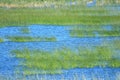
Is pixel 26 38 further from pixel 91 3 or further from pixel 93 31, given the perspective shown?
pixel 91 3

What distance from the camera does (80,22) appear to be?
39719mm

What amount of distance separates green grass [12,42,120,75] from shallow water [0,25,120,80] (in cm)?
61

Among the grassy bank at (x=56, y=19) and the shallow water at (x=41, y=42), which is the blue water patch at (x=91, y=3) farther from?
the shallow water at (x=41, y=42)

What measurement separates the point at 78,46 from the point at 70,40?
11.0 ft

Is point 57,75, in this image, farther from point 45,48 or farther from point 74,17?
point 74,17

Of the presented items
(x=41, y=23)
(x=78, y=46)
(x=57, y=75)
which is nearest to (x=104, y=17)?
(x=41, y=23)

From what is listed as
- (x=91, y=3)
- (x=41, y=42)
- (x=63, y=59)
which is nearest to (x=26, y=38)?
(x=41, y=42)

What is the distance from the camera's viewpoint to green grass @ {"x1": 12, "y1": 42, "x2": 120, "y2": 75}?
2045 cm

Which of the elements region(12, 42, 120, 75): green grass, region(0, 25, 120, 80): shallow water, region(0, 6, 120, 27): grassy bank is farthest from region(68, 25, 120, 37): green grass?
region(12, 42, 120, 75): green grass

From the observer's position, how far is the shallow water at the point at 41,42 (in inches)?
869

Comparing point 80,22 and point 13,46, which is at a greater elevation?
point 13,46

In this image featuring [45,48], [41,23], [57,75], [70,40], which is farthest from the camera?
[41,23]

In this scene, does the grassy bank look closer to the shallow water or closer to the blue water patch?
the shallow water

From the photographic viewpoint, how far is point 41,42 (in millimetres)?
28141
